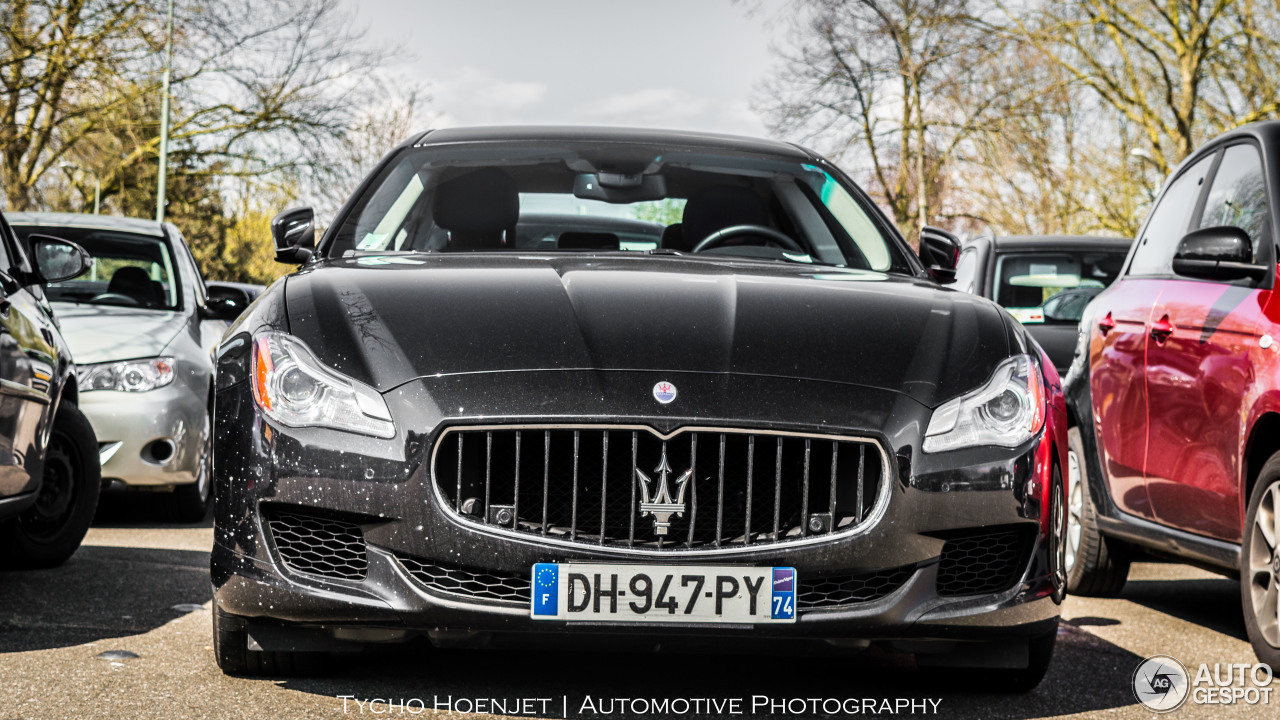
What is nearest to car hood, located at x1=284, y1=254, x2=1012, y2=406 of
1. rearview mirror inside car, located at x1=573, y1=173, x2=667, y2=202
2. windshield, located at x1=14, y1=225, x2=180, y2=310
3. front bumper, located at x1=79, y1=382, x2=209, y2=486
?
rearview mirror inside car, located at x1=573, y1=173, x2=667, y2=202

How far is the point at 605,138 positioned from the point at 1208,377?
2138 millimetres

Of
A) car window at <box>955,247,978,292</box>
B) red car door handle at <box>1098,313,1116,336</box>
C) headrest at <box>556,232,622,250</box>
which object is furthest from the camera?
car window at <box>955,247,978,292</box>

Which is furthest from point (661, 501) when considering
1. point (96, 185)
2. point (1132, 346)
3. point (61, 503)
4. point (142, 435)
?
point (96, 185)

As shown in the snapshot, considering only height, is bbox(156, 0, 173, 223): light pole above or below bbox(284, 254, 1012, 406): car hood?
below

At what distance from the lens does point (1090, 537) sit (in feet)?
20.6

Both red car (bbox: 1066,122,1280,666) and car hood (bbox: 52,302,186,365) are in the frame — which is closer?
red car (bbox: 1066,122,1280,666)

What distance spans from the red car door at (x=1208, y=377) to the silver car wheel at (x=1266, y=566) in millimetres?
246

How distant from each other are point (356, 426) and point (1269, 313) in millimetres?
2817

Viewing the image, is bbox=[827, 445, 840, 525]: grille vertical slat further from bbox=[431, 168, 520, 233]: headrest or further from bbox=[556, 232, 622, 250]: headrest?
bbox=[431, 168, 520, 233]: headrest

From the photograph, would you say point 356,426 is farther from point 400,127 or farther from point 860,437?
point 400,127

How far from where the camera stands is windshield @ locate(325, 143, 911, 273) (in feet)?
16.1

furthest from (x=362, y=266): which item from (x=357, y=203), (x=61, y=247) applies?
(x=61, y=247)

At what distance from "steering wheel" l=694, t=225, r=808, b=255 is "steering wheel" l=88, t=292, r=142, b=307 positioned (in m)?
5.05

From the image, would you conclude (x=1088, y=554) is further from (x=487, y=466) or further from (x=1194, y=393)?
(x=487, y=466)
